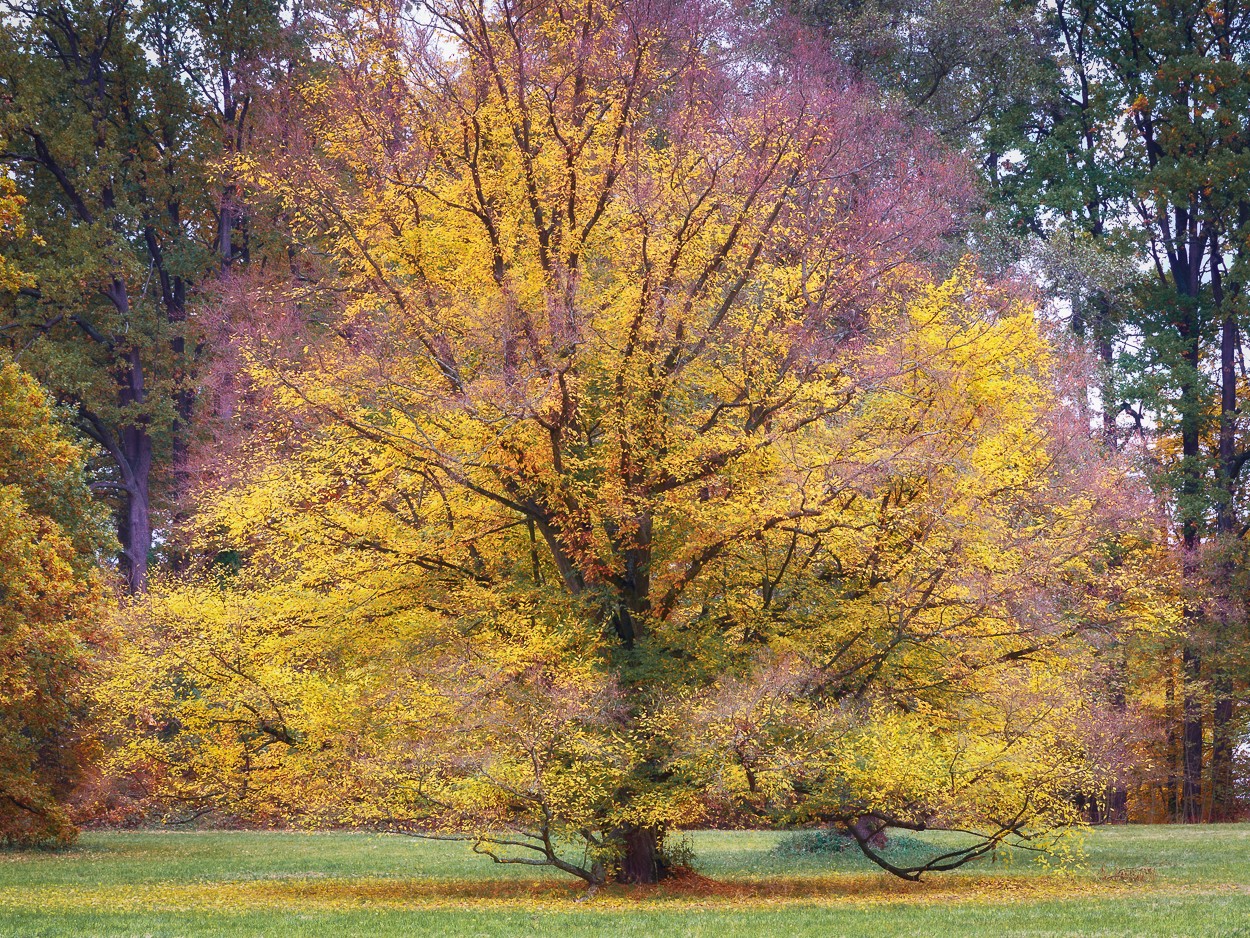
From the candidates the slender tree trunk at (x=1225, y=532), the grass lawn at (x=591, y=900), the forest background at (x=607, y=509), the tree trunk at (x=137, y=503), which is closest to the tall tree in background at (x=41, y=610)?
the forest background at (x=607, y=509)

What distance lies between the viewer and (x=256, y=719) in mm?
17828

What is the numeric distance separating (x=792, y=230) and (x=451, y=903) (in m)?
10.3

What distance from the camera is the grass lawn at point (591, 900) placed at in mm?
13320

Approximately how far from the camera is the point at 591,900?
1673 centimetres

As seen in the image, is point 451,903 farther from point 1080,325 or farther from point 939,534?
point 1080,325

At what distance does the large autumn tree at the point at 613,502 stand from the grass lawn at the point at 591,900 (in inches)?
42.8

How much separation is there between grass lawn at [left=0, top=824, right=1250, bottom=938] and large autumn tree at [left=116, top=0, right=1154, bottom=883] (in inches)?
42.8

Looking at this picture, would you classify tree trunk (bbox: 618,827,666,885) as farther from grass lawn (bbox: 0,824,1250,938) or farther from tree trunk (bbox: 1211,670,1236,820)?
tree trunk (bbox: 1211,670,1236,820)

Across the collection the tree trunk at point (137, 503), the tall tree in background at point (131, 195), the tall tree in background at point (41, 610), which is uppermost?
the tall tree in background at point (131, 195)

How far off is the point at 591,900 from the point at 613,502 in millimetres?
5050

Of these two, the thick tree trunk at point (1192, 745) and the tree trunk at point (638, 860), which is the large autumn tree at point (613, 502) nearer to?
the tree trunk at point (638, 860)

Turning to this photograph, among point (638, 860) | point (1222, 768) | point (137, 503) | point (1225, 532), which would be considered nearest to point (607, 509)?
point (638, 860)

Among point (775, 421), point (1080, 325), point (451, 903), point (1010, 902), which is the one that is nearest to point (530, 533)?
point (775, 421)

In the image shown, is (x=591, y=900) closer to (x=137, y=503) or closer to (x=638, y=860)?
(x=638, y=860)
